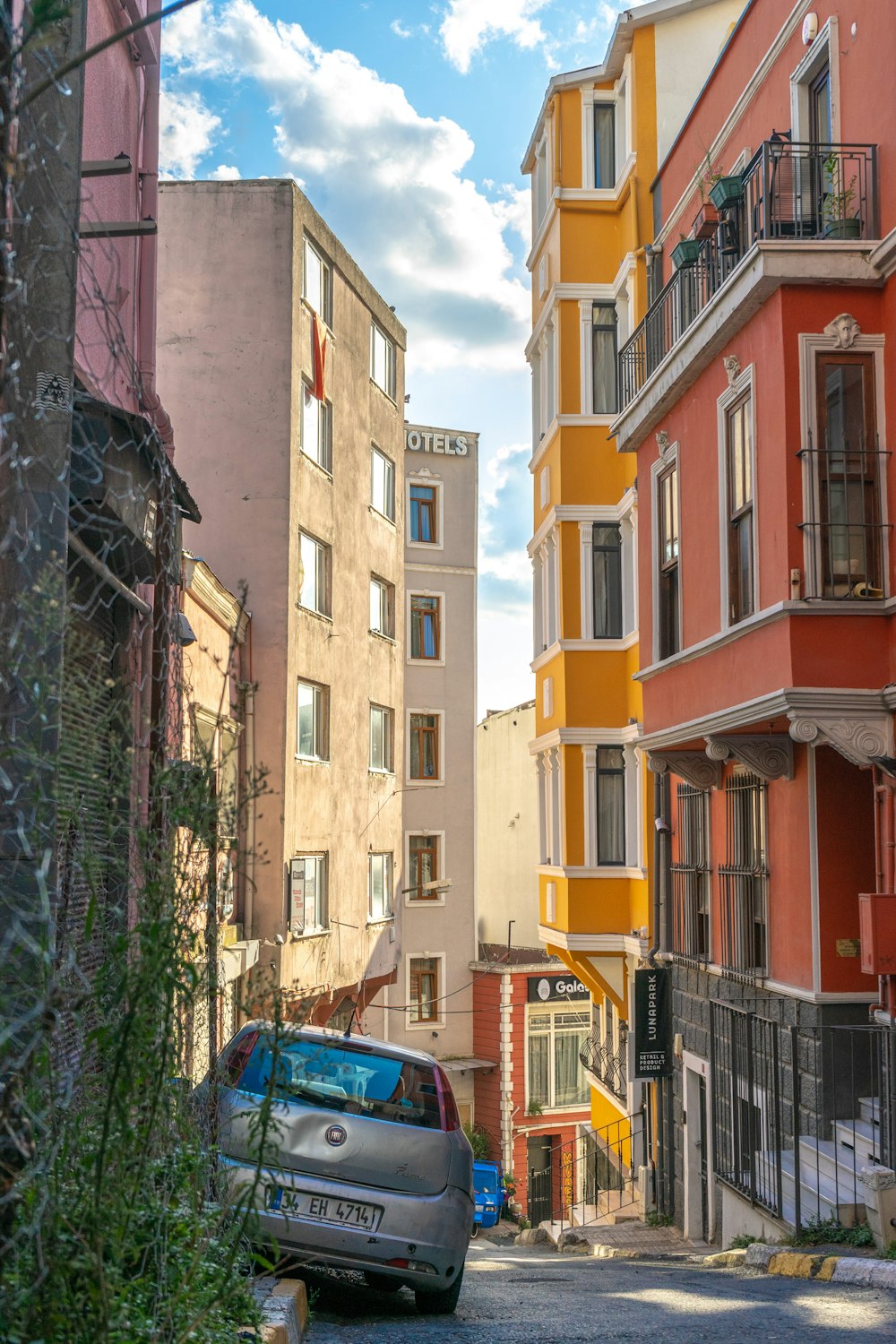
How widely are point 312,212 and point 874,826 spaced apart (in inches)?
713

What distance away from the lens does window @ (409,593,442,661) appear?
37938 mm

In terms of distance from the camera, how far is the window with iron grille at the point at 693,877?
16.4 m

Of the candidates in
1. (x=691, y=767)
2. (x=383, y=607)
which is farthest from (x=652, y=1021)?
(x=383, y=607)

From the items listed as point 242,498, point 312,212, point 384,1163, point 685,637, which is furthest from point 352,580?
point 384,1163

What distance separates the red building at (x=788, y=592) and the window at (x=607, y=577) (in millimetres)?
5610

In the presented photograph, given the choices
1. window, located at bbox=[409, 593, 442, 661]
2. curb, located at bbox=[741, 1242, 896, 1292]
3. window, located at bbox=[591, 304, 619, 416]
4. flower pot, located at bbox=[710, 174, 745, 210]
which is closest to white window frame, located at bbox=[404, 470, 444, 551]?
window, located at bbox=[409, 593, 442, 661]

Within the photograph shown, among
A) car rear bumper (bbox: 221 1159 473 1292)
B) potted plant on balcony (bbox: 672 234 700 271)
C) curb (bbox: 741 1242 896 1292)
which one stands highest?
potted plant on balcony (bbox: 672 234 700 271)

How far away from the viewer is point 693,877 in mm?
16844

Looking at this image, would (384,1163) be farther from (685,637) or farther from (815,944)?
(685,637)

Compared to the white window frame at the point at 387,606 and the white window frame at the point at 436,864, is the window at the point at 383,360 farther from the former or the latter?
the white window frame at the point at 436,864

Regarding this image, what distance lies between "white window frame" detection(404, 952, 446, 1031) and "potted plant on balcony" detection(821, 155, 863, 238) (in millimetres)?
26728

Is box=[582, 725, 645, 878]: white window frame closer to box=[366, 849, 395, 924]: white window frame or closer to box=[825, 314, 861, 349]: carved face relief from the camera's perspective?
box=[366, 849, 395, 924]: white window frame

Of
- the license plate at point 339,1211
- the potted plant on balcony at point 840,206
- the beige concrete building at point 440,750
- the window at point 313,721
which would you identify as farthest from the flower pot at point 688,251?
the beige concrete building at point 440,750

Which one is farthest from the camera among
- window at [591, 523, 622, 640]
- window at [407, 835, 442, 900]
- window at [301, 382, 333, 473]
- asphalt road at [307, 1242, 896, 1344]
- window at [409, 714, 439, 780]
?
window at [409, 714, 439, 780]
